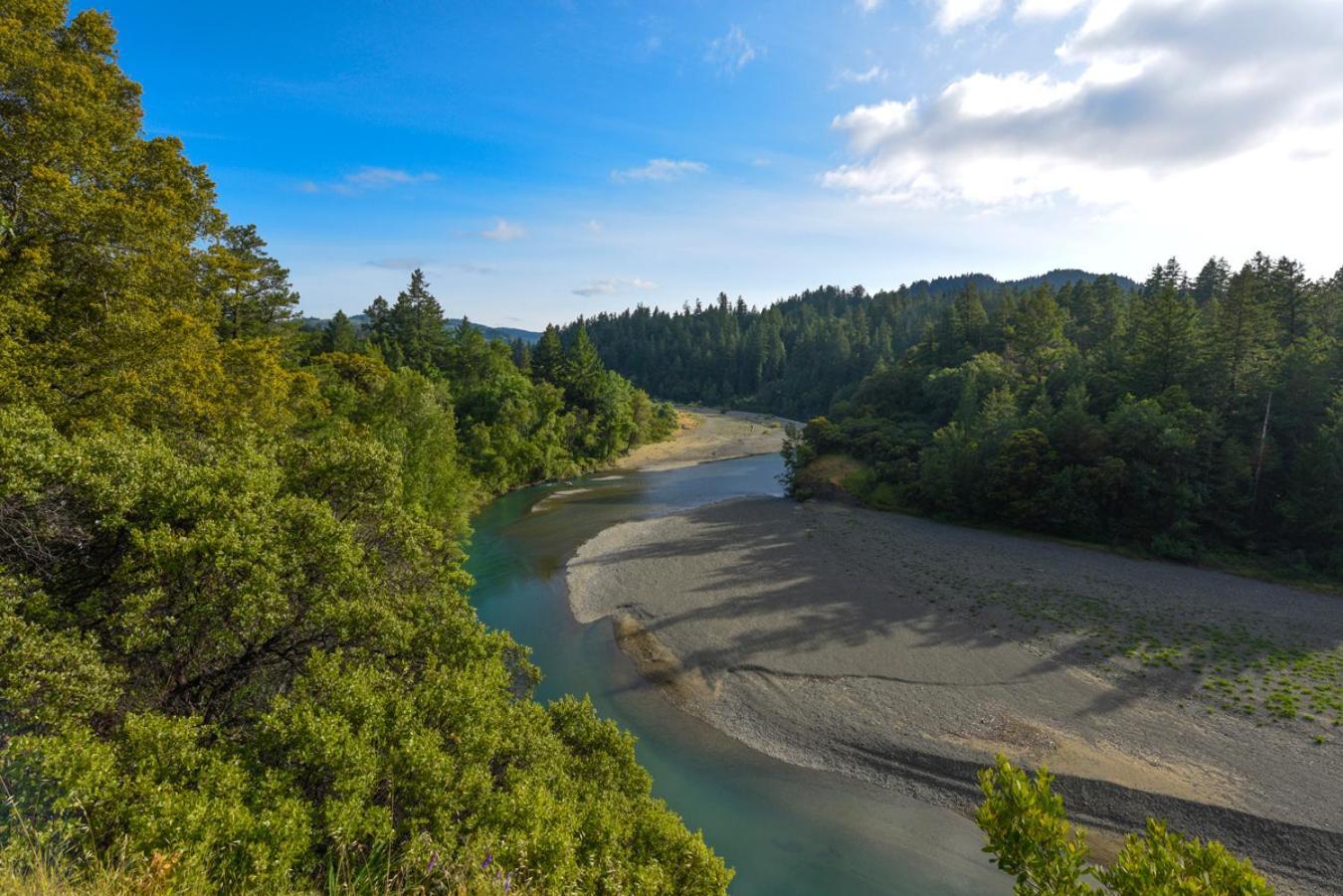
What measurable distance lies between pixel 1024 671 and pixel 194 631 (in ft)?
81.1

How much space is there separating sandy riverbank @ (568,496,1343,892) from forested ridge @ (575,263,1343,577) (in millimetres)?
4508

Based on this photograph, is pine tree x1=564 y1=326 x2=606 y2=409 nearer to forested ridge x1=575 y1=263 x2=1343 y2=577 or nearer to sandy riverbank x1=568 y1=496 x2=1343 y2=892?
forested ridge x1=575 y1=263 x2=1343 y2=577

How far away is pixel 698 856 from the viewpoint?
8.55 meters

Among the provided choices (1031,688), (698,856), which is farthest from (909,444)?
(698,856)

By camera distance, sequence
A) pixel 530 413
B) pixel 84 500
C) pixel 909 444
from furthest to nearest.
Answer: pixel 530 413
pixel 909 444
pixel 84 500

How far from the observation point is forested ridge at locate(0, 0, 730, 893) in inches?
249

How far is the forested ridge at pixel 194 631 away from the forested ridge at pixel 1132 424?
127ft

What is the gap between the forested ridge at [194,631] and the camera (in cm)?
632

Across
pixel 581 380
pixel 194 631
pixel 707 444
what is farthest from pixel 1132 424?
pixel 707 444

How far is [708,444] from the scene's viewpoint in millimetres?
85938

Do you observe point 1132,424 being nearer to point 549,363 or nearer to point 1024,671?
point 1024,671

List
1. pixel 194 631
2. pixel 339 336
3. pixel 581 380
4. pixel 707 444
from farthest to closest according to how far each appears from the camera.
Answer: pixel 707 444 → pixel 581 380 → pixel 339 336 → pixel 194 631

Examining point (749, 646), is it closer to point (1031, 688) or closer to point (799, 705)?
point (799, 705)

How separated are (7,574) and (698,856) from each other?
1030cm
